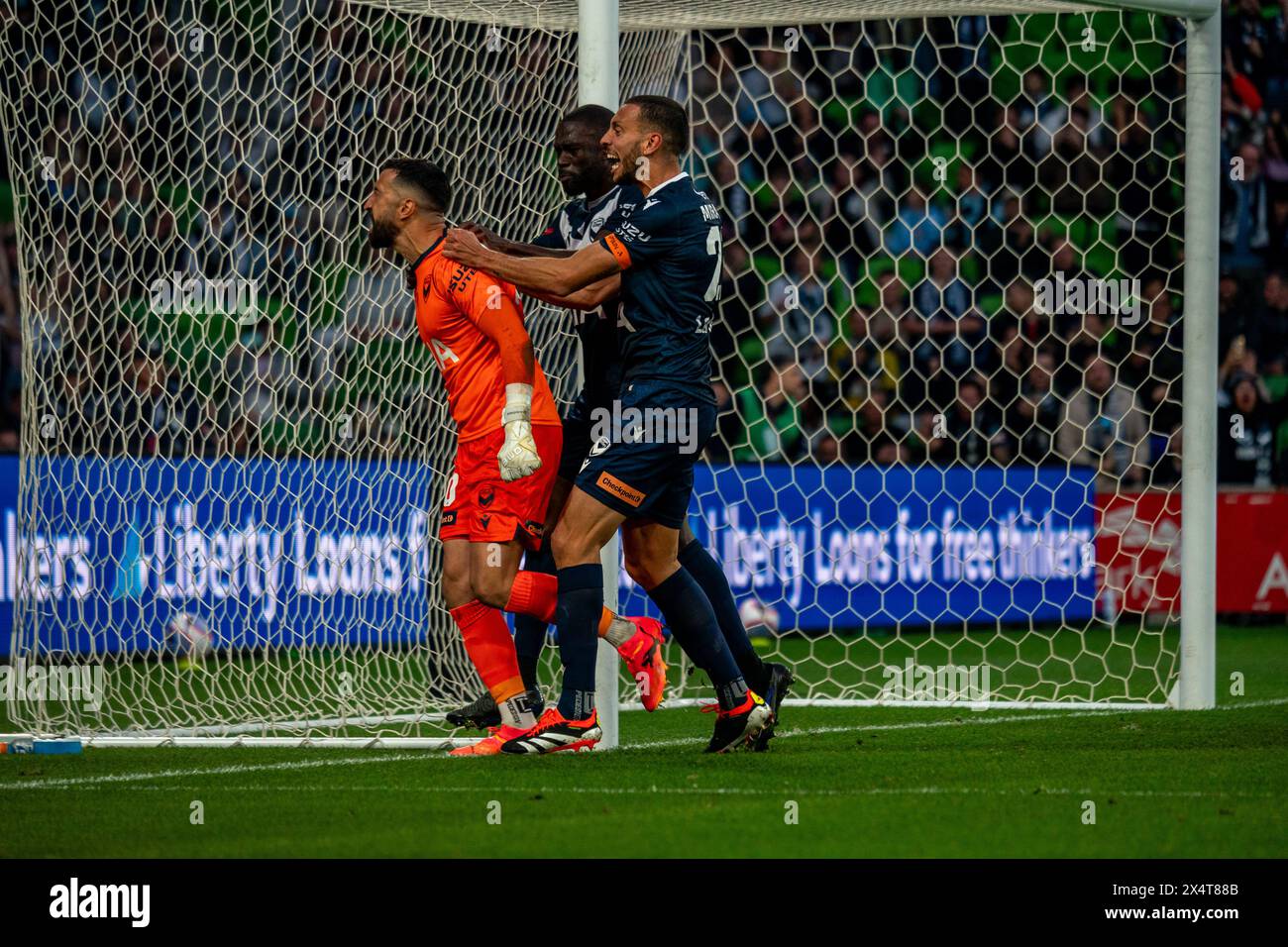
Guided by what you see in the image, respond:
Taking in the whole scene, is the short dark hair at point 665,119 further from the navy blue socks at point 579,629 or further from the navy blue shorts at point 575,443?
the navy blue socks at point 579,629

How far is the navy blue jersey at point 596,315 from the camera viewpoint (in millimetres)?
6090

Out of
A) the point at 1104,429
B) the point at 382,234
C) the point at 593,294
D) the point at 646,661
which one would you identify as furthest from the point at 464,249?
the point at 1104,429

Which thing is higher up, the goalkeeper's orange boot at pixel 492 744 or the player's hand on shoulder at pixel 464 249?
the player's hand on shoulder at pixel 464 249

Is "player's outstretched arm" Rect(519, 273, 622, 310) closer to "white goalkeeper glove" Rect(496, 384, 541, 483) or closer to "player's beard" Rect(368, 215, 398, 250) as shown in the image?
"white goalkeeper glove" Rect(496, 384, 541, 483)

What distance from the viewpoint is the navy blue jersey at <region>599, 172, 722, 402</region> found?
5.79 m

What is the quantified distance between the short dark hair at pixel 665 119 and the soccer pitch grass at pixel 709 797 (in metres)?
1.88

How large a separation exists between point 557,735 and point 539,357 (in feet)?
8.27

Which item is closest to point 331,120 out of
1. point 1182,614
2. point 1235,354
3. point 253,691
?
point 253,691

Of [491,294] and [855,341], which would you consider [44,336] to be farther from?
[855,341]

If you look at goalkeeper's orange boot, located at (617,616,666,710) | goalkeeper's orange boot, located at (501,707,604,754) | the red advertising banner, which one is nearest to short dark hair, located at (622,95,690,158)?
goalkeeper's orange boot, located at (617,616,666,710)

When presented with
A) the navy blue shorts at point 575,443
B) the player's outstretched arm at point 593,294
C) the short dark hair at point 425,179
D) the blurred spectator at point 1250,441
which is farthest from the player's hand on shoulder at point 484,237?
the blurred spectator at point 1250,441

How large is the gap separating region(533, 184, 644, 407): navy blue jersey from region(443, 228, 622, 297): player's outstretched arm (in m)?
0.34

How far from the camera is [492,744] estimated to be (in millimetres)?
6109

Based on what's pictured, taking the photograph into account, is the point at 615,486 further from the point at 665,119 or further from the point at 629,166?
the point at 665,119
